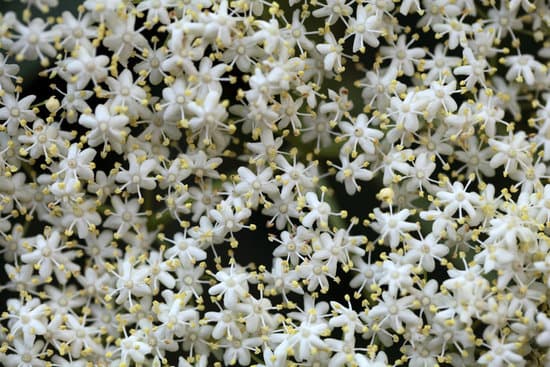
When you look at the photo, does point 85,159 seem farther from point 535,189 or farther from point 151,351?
point 535,189

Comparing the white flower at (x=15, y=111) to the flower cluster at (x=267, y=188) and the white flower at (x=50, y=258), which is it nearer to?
the flower cluster at (x=267, y=188)

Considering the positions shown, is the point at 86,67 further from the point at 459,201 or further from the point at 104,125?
the point at 459,201

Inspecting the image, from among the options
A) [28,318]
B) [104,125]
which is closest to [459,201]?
[104,125]

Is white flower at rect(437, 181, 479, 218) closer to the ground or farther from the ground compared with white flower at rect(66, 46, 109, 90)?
closer to the ground

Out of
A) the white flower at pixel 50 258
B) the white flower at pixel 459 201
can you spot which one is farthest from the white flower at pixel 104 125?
the white flower at pixel 459 201

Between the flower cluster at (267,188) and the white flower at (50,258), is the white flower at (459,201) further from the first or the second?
the white flower at (50,258)

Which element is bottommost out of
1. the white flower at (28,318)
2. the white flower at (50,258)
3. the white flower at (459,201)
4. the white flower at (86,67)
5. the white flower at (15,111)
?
the white flower at (28,318)

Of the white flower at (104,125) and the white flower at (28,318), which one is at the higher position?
the white flower at (104,125)

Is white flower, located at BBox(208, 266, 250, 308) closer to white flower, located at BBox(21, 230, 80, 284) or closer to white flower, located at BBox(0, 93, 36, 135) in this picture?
white flower, located at BBox(21, 230, 80, 284)

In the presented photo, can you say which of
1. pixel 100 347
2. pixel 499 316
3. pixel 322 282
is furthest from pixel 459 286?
pixel 100 347

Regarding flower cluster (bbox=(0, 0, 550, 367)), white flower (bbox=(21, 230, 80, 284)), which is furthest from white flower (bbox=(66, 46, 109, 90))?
white flower (bbox=(21, 230, 80, 284))
